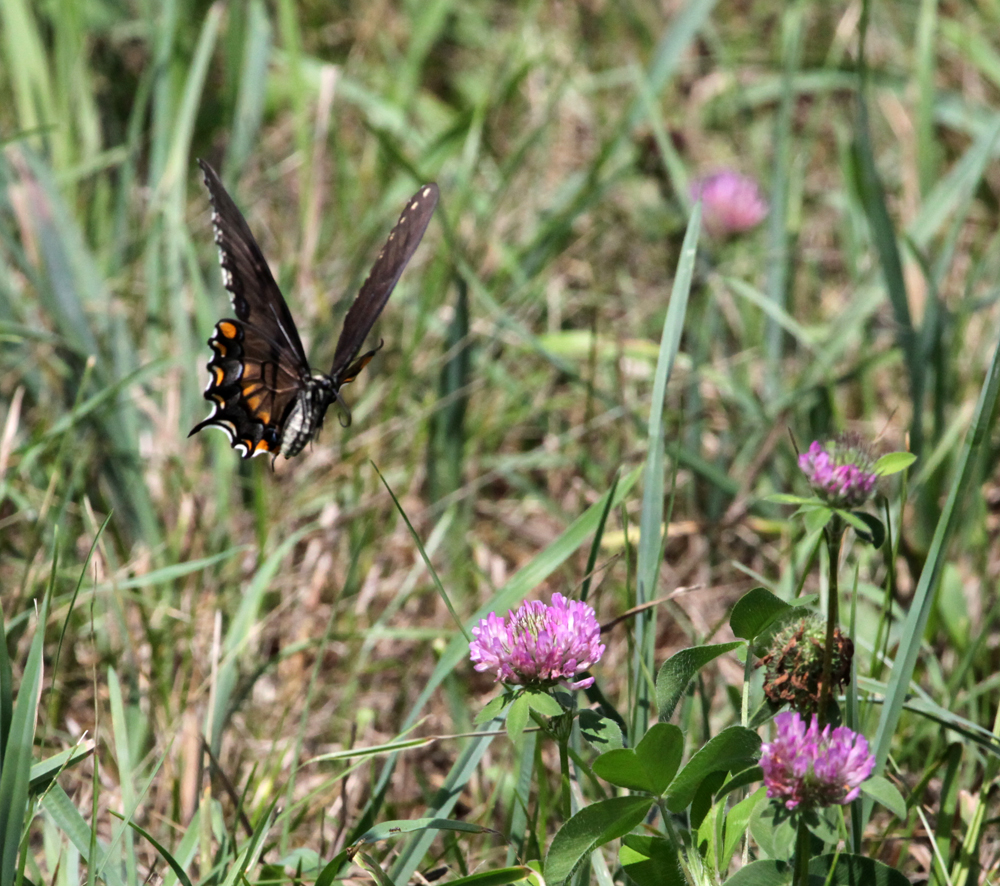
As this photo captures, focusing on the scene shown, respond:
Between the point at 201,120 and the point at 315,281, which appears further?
the point at 201,120

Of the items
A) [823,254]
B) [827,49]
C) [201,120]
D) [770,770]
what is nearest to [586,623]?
[770,770]

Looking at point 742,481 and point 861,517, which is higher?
point 861,517

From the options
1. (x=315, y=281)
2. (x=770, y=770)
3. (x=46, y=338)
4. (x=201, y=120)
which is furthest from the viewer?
(x=201, y=120)

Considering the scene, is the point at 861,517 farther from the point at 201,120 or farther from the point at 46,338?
the point at 201,120

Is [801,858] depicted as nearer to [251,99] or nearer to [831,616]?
[831,616]

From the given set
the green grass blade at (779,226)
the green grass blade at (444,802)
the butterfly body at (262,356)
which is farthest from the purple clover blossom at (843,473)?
the green grass blade at (779,226)

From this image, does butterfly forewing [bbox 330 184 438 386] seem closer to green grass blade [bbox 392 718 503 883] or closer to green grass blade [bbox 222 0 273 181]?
green grass blade [bbox 392 718 503 883]

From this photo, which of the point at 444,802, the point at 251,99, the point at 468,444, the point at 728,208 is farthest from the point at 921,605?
the point at 251,99

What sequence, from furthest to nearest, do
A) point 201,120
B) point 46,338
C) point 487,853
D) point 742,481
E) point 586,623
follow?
1. point 201,120
2. point 742,481
3. point 46,338
4. point 487,853
5. point 586,623
